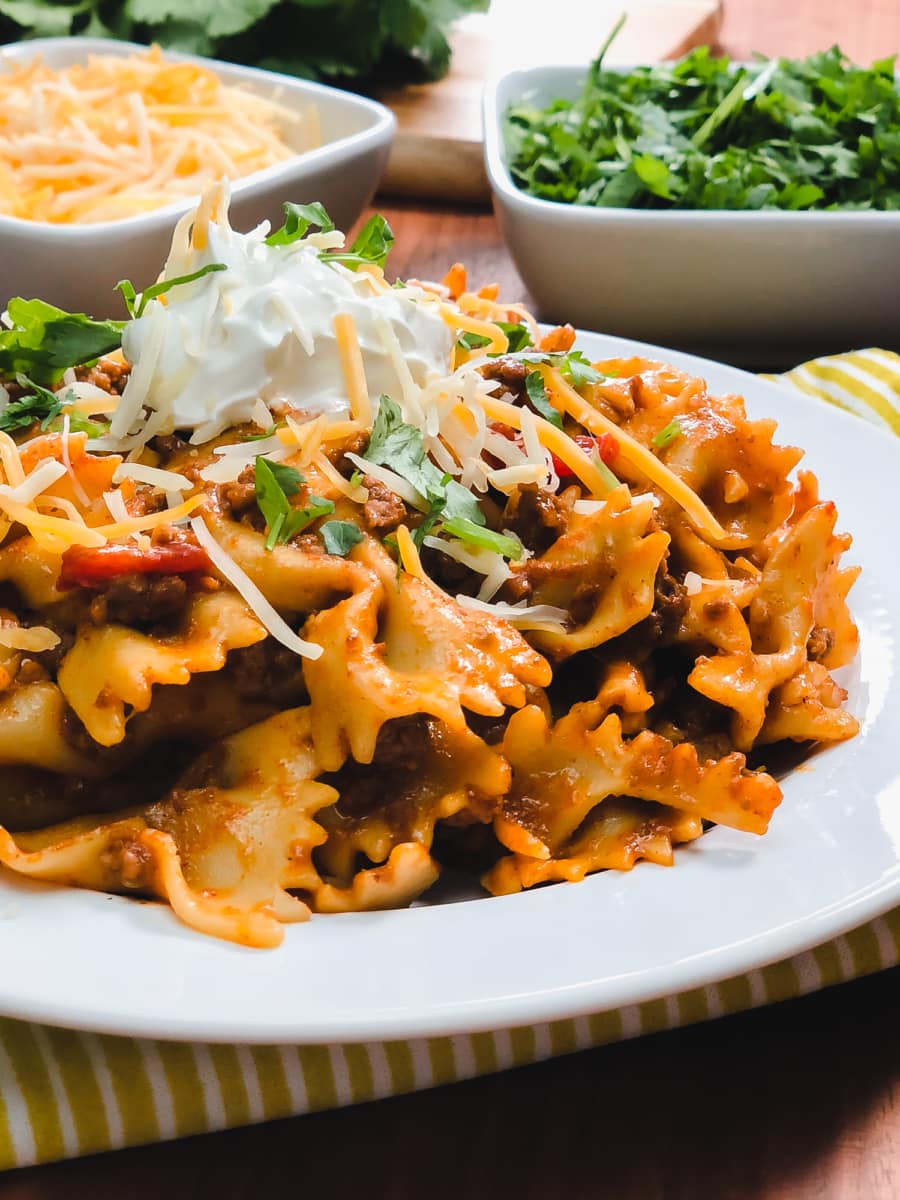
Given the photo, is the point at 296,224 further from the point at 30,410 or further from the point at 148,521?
the point at 148,521

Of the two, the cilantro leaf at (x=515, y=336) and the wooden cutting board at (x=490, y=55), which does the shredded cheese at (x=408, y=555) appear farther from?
the wooden cutting board at (x=490, y=55)

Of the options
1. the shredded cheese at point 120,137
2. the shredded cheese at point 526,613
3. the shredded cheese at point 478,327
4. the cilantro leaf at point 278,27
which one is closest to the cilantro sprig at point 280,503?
the shredded cheese at point 526,613

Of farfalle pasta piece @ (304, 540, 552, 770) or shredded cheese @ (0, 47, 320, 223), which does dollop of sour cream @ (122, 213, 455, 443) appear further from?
shredded cheese @ (0, 47, 320, 223)

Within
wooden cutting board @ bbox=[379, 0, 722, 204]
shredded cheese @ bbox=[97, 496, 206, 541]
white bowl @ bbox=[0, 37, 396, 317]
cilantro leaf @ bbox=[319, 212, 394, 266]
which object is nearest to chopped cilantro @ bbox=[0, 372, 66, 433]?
shredded cheese @ bbox=[97, 496, 206, 541]

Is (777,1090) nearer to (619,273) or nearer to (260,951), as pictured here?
(260,951)

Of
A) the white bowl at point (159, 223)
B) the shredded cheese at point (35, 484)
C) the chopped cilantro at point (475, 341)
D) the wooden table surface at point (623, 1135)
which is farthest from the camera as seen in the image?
the white bowl at point (159, 223)
